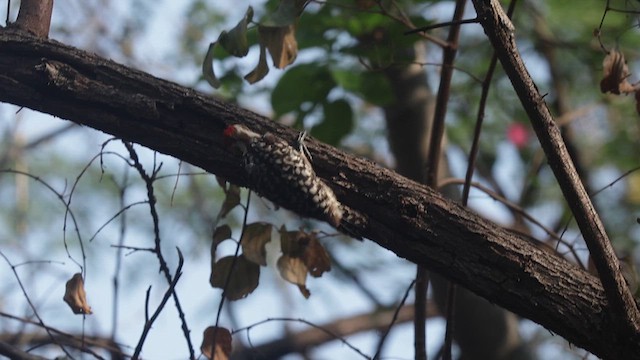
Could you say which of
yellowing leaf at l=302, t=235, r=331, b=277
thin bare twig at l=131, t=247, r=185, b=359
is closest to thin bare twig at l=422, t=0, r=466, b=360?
yellowing leaf at l=302, t=235, r=331, b=277

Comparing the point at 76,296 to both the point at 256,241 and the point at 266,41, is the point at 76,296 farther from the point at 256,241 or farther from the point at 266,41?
the point at 266,41

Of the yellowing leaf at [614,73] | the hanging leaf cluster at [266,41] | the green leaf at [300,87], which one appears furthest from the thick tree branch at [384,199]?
the green leaf at [300,87]

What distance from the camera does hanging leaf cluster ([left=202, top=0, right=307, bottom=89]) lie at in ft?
7.35

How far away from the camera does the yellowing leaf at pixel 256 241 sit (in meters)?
2.51

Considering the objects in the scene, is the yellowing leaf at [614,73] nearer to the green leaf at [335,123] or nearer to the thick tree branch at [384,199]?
the thick tree branch at [384,199]

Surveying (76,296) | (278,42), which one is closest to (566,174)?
(278,42)

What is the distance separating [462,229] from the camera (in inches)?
79.0

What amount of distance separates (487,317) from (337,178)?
176 cm

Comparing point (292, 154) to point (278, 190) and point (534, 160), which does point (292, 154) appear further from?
point (534, 160)

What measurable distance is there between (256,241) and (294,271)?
0.47 ft

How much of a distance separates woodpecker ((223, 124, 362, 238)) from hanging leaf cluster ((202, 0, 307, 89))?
32 cm

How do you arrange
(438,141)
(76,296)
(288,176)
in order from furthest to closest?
(438,141)
(76,296)
(288,176)

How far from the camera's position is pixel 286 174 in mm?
2039

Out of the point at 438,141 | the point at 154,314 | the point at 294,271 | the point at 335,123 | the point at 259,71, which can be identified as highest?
the point at 335,123
